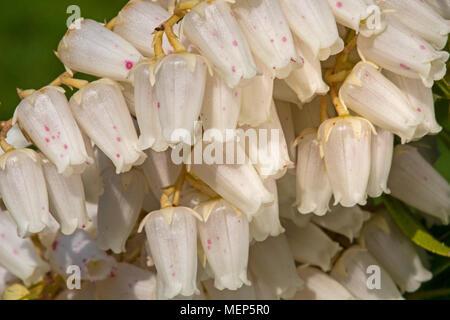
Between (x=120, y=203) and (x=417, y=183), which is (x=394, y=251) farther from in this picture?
(x=120, y=203)

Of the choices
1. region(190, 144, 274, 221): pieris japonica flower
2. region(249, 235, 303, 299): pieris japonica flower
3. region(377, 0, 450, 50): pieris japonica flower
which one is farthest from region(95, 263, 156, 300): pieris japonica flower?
region(377, 0, 450, 50): pieris japonica flower

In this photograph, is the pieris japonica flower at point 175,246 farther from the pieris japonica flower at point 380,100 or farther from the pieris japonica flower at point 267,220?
the pieris japonica flower at point 380,100

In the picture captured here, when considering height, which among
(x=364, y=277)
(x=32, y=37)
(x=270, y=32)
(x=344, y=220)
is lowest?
(x=32, y=37)

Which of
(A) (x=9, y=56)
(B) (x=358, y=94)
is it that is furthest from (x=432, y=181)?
(A) (x=9, y=56)

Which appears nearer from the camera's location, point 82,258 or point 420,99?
point 420,99

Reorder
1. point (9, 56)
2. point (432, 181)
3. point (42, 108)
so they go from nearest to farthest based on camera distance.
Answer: point (42, 108) → point (432, 181) → point (9, 56)

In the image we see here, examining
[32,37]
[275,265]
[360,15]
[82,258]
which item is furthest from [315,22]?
[32,37]

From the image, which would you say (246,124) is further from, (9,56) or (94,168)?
(9,56)
